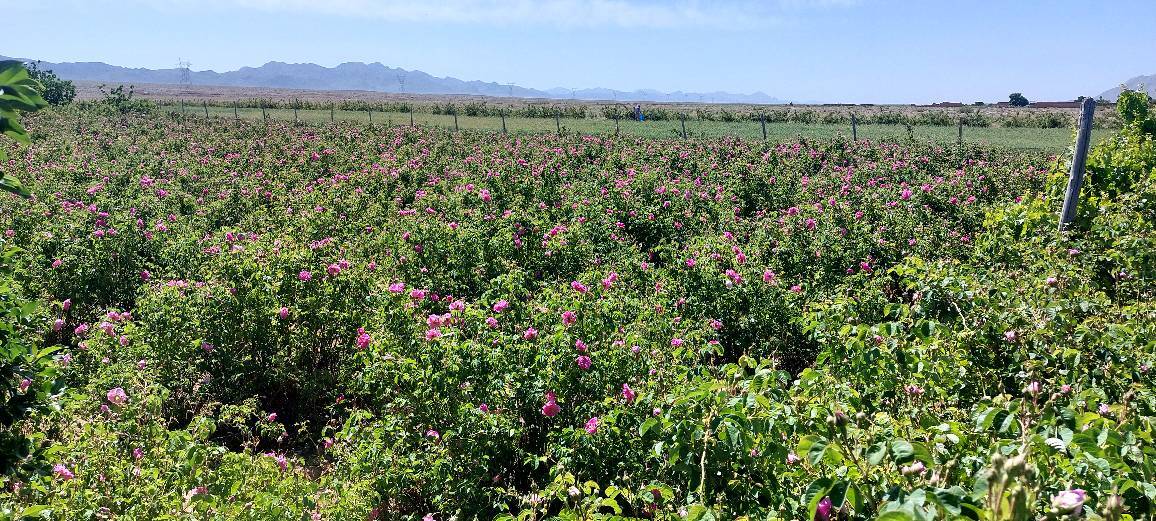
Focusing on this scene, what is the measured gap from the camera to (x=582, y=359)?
3.84 m

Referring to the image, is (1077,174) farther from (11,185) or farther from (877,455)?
(11,185)

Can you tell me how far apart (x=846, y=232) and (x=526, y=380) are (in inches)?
218

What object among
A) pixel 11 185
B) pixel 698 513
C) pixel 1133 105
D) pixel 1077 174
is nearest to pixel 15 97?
pixel 11 185

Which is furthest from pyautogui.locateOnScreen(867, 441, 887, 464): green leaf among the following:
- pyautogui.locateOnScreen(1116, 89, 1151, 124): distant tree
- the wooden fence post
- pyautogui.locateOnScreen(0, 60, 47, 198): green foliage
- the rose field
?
pyautogui.locateOnScreen(1116, 89, 1151, 124): distant tree

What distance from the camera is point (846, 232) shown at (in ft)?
26.2

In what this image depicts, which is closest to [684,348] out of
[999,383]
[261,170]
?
[999,383]

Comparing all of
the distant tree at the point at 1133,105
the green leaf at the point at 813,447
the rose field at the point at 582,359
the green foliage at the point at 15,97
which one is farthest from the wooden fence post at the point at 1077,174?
the distant tree at the point at 1133,105

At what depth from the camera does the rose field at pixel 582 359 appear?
227 cm

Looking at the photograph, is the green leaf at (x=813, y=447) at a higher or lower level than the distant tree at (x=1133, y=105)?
lower

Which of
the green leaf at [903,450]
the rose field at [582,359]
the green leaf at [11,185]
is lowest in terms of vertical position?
the rose field at [582,359]

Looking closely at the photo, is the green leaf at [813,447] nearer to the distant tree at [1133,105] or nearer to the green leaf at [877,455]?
the green leaf at [877,455]

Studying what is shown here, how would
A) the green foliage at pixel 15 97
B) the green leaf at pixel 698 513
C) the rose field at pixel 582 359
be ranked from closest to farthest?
the green foliage at pixel 15 97 < the green leaf at pixel 698 513 < the rose field at pixel 582 359

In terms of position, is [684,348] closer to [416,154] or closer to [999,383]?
[999,383]

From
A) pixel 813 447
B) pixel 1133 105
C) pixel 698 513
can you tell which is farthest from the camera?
pixel 1133 105
